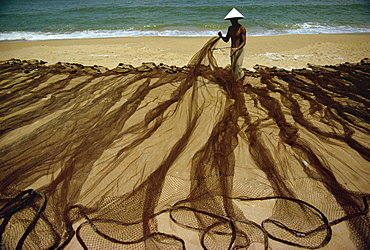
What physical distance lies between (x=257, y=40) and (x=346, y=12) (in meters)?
10.1

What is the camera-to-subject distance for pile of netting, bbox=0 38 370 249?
2082 millimetres

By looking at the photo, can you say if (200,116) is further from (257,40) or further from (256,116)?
(257,40)

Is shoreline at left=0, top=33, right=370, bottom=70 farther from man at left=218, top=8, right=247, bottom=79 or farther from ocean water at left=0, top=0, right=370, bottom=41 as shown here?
ocean water at left=0, top=0, right=370, bottom=41

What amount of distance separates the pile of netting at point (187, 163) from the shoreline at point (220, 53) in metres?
2.41

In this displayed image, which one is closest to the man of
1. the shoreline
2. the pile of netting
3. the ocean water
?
the pile of netting

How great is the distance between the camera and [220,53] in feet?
25.0

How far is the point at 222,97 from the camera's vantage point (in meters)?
4.15

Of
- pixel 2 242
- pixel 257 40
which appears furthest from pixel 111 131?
pixel 257 40

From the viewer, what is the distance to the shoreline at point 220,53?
23.0 feet

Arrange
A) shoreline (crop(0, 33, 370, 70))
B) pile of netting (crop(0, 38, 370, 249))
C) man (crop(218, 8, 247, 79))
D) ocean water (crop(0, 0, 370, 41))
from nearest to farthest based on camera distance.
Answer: pile of netting (crop(0, 38, 370, 249)), man (crop(218, 8, 247, 79)), shoreline (crop(0, 33, 370, 70)), ocean water (crop(0, 0, 370, 41))

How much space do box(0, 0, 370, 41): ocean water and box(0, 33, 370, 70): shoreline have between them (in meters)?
2.78

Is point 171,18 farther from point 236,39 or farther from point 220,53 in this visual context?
point 236,39

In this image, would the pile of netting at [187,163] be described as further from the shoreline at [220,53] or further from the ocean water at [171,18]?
the ocean water at [171,18]

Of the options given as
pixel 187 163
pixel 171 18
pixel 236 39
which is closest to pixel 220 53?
pixel 236 39
